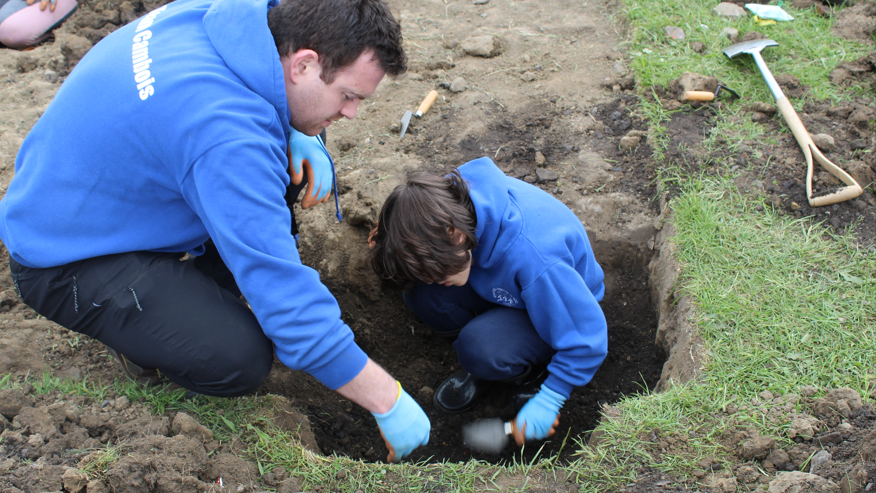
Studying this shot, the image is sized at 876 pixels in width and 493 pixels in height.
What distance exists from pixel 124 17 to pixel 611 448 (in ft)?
13.3

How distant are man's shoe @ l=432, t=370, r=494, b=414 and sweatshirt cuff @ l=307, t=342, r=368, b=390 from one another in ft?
2.97

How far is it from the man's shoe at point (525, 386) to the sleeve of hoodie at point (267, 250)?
97 centimetres

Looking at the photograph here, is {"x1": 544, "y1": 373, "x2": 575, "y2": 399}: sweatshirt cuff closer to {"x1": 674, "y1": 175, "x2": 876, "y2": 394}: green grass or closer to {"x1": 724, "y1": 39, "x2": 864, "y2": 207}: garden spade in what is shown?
{"x1": 674, "y1": 175, "x2": 876, "y2": 394}: green grass

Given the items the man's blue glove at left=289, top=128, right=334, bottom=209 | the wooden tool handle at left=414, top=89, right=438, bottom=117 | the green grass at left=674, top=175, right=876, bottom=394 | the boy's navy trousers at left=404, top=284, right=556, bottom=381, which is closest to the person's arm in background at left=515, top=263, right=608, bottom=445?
the boy's navy trousers at left=404, top=284, right=556, bottom=381

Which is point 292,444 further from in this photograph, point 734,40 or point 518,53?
point 734,40

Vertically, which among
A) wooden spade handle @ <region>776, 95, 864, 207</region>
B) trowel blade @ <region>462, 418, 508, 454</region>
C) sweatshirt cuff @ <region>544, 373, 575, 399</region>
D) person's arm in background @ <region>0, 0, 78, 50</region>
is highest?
person's arm in background @ <region>0, 0, 78, 50</region>

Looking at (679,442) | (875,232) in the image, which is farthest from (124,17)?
(875,232)

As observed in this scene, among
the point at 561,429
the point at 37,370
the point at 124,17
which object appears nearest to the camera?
the point at 37,370

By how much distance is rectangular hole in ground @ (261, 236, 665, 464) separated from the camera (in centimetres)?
222

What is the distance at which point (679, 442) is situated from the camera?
1676 millimetres

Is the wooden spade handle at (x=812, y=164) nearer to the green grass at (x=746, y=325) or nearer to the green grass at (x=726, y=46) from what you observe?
the green grass at (x=746, y=325)

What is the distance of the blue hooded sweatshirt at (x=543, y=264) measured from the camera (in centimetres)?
177

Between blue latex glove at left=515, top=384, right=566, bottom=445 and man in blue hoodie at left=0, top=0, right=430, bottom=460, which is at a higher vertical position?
man in blue hoodie at left=0, top=0, right=430, bottom=460

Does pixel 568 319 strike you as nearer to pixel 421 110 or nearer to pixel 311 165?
pixel 311 165
